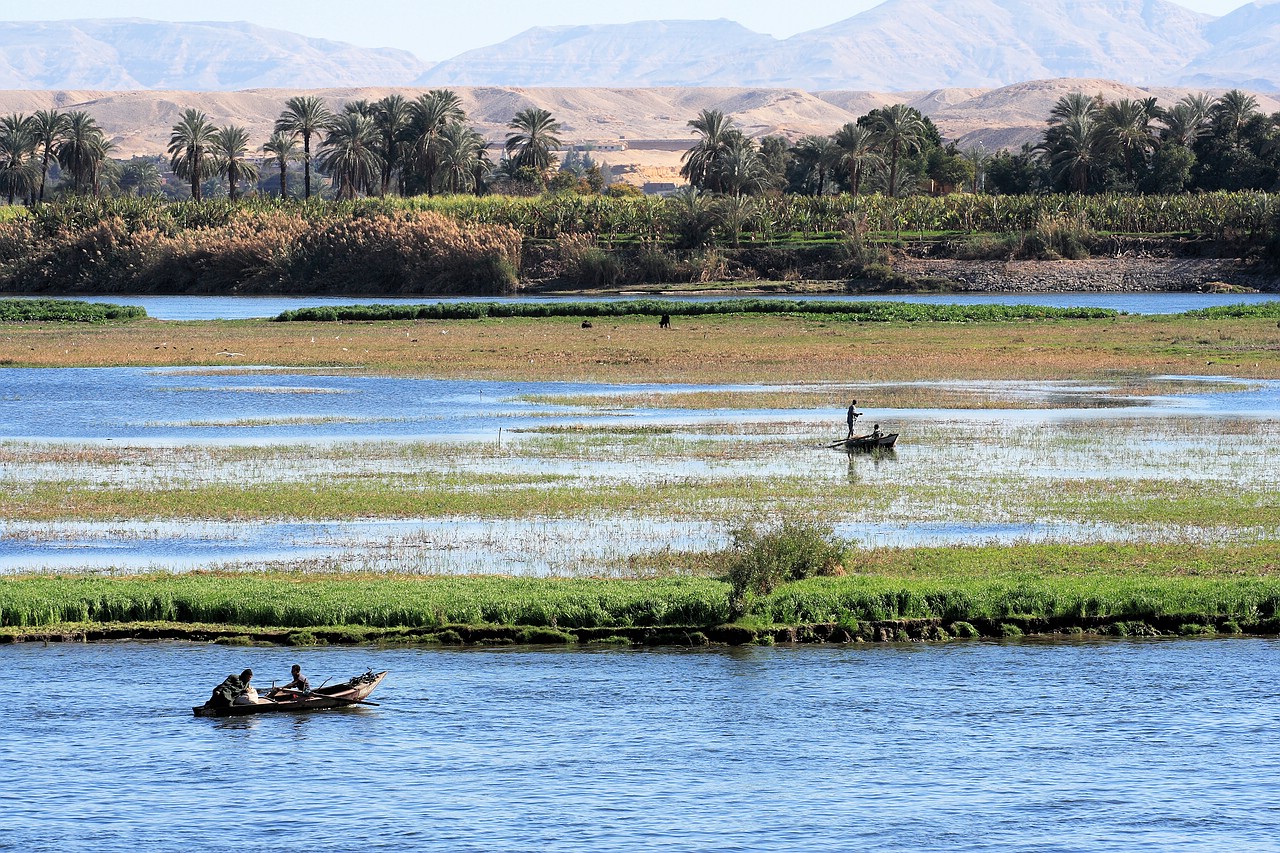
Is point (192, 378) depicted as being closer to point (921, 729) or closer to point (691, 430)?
point (691, 430)

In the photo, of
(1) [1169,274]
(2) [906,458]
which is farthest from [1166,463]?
(1) [1169,274]

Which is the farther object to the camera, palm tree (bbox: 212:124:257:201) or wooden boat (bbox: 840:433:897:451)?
palm tree (bbox: 212:124:257:201)

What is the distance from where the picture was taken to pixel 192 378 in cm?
6900

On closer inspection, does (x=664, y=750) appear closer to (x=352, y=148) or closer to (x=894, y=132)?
(x=352, y=148)

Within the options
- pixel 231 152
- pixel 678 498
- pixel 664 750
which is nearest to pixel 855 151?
pixel 231 152

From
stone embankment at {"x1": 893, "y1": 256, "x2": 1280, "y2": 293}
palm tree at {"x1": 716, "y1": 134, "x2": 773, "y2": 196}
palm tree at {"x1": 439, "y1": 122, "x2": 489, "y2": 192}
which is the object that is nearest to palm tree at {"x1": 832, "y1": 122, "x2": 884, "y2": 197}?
palm tree at {"x1": 716, "y1": 134, "x2": 773, "y2": 196}

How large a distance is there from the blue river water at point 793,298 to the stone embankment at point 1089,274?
8.26 feet

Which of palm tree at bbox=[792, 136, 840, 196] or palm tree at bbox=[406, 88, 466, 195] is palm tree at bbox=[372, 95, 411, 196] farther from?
palm tree at bbox=[792, 136, 840, 196]

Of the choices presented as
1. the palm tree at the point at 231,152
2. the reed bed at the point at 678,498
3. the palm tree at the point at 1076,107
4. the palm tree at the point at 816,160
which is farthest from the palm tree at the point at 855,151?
the reed bed at the point at 678,498

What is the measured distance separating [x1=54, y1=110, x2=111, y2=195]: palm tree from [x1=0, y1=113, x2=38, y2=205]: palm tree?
3.34 metres

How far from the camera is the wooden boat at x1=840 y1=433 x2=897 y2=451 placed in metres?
45.9

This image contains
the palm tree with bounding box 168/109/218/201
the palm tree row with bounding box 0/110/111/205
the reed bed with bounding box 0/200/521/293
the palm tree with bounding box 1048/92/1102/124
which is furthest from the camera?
the palm tree row with bounding box 0/110/111/205

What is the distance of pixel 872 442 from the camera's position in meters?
46.1

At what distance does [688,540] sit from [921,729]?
33.3 ft
